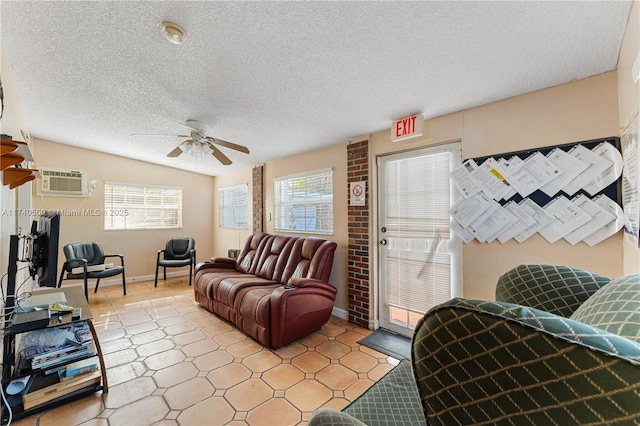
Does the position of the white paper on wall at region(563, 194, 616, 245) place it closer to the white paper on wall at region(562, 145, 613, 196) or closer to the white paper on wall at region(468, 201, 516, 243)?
the white paper on wall at region(562, 145, 613, 196)

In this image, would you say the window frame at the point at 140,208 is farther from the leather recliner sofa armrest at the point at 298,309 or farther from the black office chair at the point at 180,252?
the leather recliner sofa armrest at the point at 298,309

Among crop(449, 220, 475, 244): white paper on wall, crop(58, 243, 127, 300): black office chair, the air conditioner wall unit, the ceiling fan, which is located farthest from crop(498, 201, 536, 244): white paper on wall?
the air conditioner wall unit

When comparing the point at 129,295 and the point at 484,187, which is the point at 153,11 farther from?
the point at 129,295

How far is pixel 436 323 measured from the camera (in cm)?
58

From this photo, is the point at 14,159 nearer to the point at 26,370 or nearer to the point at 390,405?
the point at 26,370

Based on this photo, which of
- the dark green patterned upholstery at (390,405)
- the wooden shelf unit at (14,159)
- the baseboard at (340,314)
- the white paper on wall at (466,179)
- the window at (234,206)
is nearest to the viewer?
the dark green patterned upholstery at (390,405)

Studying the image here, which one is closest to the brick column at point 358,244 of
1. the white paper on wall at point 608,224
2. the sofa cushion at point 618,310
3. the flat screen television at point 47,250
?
the white paper on wall at point 608,224

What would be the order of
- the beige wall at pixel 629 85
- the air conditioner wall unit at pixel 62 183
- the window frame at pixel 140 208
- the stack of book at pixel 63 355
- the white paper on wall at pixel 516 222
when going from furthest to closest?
the window frame at pixel 140 208 < the air conditioner wall unit at pixel 62 183 < the white paper on wall at pixel 516 222 < the stack of book at pixel 63 355 < the beige wall at pixel 629 85

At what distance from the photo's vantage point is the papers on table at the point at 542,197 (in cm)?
157

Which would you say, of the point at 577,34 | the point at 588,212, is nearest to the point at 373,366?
the point at 588,212

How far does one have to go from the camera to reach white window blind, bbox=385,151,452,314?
2.38 meters

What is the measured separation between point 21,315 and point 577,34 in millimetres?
3550

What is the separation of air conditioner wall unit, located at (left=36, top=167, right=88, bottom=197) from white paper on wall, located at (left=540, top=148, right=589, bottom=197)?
5.94 metres

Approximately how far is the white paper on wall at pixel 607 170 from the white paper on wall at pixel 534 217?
0.84 feet
